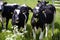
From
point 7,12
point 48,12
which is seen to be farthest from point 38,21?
point 7,12

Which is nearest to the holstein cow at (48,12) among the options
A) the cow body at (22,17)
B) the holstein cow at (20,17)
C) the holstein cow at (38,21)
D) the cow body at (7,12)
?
the holstein cow at (38,21)

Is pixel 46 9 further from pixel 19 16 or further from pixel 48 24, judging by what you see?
pixel 19 16

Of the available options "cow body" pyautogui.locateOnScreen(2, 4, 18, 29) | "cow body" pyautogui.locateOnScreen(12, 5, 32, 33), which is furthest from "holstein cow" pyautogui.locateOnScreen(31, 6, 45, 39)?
"cow body" pyautogui.locateOnScreen(2, 4, 18, 29)

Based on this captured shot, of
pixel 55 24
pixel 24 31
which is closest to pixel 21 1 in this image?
pixel 55 24

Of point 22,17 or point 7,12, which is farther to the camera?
point 7,12

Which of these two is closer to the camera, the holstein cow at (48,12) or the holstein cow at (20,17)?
the holstein cow at (20,17)

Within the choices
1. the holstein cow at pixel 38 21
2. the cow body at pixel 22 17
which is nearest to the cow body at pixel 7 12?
the cow body at pixel 22 17

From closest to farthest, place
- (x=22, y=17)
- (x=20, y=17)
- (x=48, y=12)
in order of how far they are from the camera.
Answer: (x=20, y=17) < (x=22, y=17) < (x=48, y=12)

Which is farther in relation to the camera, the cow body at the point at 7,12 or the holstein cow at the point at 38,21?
the cow body at the point at 7,12

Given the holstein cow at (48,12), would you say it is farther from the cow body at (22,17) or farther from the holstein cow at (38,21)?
the cow body at (22,17)

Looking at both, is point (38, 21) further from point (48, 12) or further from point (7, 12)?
point (7, 12)

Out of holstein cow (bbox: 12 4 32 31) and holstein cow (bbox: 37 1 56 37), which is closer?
holstein cow (bbox: 12 4 32 31)

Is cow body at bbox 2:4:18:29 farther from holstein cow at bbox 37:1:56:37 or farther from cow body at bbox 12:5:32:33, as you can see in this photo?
holstein cow at bbox 37:1:56:37

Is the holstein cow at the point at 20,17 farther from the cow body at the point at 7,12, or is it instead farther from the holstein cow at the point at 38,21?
the cow body at the point at 7,12
